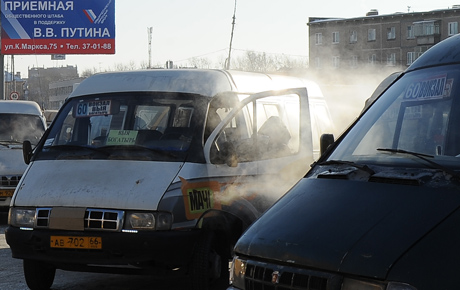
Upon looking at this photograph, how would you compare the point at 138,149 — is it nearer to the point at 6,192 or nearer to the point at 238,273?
the point at 238,273

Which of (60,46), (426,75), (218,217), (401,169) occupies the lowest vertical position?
(218,217)

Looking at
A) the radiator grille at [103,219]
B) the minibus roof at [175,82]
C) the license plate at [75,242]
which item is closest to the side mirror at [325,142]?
the radiator grille at [103,219]

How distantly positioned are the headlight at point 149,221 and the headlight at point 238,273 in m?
2.89

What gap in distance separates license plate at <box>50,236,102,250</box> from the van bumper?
1.0 inches

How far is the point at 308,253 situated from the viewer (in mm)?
3764

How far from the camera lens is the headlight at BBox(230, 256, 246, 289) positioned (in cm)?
407

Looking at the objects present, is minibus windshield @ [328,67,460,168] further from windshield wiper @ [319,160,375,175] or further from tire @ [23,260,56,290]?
tire @ [23,260,56,290]

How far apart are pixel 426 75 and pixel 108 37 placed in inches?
1146

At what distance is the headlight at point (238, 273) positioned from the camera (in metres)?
4.07

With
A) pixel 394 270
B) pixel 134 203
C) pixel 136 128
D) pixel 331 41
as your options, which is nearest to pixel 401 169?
pixel 394 270

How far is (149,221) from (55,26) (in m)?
26.7

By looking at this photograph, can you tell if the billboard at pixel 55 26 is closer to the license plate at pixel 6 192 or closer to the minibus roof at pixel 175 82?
the license plate at pixel 6 192

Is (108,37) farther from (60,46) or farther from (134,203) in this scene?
(134,203)

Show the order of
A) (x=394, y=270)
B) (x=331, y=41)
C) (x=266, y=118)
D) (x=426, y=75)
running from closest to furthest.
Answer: (x=394, y=270) → (x=426, y=75) → (x=266, y=118) → (x=331, y=41)
